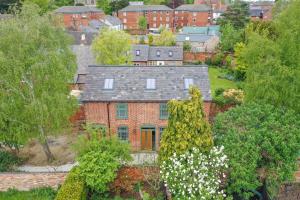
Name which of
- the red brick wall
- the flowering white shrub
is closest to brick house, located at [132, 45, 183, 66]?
the red brick wall

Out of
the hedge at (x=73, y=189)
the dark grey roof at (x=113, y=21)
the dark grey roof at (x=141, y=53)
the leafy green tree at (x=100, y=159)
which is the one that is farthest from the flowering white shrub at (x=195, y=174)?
the dark grey roof at (x=113, y=21)

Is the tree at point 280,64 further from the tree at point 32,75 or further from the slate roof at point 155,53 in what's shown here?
the slate roof at point 155,53

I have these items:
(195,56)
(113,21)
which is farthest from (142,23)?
(195,56)

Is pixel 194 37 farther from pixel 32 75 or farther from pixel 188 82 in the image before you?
pixel 32 75

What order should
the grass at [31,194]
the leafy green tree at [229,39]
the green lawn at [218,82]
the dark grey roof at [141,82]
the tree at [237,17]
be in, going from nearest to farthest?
the grass at [31,194]
the dark grey roof at [141,82]
the green lawn at [218,82]
the leafy green tree at [229,39]
the tree at [237,17]

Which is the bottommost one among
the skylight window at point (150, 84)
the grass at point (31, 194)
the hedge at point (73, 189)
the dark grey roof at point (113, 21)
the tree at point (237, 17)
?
the grass at point (31, 194)

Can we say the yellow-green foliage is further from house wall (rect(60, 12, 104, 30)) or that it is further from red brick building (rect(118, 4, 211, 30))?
red brick building (rect(118, 4, 211, 30))

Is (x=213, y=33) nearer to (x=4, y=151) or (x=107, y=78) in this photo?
(x=107, y=78)
